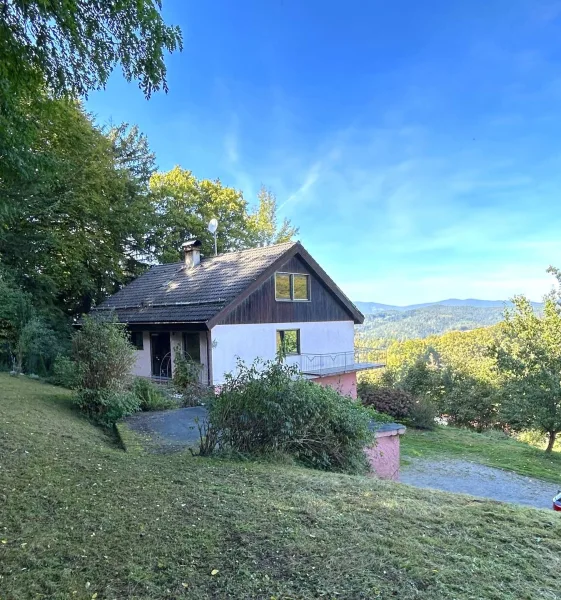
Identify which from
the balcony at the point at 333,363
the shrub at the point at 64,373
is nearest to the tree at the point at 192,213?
the balcony at the point at 333,363

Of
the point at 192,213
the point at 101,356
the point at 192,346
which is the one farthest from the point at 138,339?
the point at 192,213

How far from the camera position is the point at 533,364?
17344mm

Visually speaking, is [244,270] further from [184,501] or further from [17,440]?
[184,501]

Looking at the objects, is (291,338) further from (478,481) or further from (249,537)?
(249,537)

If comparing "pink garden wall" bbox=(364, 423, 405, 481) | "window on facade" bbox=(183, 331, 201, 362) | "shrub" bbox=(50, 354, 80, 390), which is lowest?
"pink garden wall" bbox=(364, 423, 405, 481)

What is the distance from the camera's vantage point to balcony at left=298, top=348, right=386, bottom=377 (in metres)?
18.2

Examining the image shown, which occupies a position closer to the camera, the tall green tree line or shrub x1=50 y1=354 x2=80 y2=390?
the tall green tree line

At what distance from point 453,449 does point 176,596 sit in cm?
1605

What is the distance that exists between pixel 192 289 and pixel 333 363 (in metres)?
7.12

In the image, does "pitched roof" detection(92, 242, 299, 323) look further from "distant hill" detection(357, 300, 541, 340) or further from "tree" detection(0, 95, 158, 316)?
"distant hill" detection(357, 300, 541, 340)

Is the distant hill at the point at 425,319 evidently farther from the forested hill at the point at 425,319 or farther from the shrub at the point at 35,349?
the shrub at the point at 35,349

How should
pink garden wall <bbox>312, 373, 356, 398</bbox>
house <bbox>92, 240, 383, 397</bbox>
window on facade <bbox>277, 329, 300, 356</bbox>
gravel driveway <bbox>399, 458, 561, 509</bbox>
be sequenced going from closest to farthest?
gravel driveway <bbox>399, 458, 561, 509</bbox> → house <bbox>92, 240, 383, 397</bbox> → window on facade <bbox>277, 329, 300, 356</bbox> → pink garden wall <bbox>312, 373, 356, 398</bbox>

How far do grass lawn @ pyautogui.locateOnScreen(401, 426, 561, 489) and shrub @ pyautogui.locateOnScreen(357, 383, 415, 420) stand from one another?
109cm

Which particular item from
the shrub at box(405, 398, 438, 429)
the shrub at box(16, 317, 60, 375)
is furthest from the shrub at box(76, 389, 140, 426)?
the shrub at box(405, 398, 438, 429)
